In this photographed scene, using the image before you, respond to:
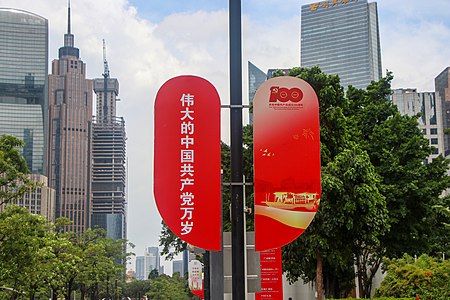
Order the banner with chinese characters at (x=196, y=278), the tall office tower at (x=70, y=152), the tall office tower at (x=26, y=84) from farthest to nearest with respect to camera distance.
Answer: the tall office tower at (x=70, y=152), the tall office tower at (x=26, y=84), the banner with chinese characters at (x=196, y=278)

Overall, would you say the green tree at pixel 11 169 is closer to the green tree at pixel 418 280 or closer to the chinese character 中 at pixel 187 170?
the green tree at pixel 418 280

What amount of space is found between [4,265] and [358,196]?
11.5m

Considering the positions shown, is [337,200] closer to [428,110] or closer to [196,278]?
[196,278]

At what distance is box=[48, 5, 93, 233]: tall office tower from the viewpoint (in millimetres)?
178250

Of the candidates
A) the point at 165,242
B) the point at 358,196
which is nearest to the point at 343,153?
the point at 358,196

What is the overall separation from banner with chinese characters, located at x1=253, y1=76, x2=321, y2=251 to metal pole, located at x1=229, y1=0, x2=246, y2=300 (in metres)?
0.19

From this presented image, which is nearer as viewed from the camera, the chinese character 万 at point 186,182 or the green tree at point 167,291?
the chinese character 万 at point 186,182

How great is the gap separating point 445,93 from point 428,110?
19724 millimetres

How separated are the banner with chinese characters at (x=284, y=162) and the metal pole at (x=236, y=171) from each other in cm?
19

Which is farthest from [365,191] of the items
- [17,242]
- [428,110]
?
[428,110]

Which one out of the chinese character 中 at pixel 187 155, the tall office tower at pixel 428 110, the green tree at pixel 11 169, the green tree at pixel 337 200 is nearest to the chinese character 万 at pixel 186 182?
the chinese character 中 at pixel 187 155

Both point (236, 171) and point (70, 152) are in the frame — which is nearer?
point (236, 171)

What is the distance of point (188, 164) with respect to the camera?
7.04m

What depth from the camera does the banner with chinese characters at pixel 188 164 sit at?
7.00 meters
